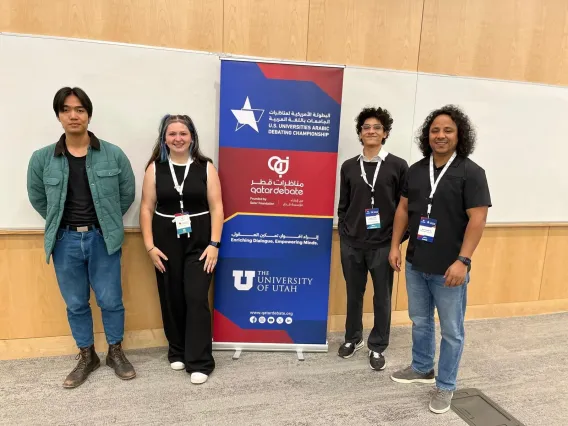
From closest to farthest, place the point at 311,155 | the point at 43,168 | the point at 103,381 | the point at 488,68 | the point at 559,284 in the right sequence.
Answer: the point at 43,168, the point at 103,381, the point at 311,155, the point at 488,68, the point at 559,284

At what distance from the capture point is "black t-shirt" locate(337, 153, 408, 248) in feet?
8.42

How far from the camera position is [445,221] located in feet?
6.98

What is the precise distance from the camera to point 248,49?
2.78m

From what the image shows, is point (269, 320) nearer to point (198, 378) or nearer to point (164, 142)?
point (198, 378)

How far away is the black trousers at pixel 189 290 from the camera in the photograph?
2498mm

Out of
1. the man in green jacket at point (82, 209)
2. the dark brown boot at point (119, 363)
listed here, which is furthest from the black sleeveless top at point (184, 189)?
the dark brown boot at point (119, 363)

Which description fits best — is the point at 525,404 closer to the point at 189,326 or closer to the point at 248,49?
the point at 189,326

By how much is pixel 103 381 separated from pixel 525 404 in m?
2.53

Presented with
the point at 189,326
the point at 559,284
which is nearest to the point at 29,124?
the point at 189,326

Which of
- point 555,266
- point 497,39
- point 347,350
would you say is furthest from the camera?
point 555,266

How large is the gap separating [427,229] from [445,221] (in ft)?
0.33

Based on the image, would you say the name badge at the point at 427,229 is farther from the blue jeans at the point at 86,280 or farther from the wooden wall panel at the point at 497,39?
the blue jeans at the point at 86,280

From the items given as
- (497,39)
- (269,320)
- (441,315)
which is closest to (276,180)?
(269,320)

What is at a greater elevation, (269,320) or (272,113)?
(272,113)
